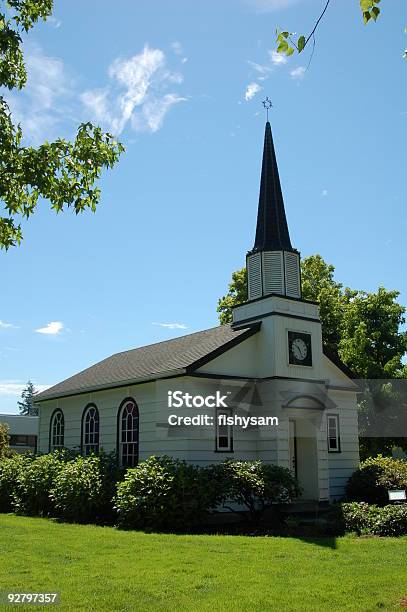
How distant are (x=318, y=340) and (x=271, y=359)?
2071 millimetres

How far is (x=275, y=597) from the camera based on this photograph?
7492mm

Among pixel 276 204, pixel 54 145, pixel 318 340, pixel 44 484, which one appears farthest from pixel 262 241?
pixel 54 145

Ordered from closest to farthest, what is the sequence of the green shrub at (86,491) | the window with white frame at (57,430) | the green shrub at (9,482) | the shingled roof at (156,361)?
the green shrub at (86,491)
the shingled roof at (156,361)
the green shrub at (9,482)
the window with white frame at (57,430)

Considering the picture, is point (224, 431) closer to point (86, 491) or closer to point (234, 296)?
point (86, 491)

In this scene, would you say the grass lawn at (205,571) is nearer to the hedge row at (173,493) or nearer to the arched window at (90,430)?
the hedge row at (173,493)

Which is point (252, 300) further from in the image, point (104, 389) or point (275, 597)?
point (275, 597)

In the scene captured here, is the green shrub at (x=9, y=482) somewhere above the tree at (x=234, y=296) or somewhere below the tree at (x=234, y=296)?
below

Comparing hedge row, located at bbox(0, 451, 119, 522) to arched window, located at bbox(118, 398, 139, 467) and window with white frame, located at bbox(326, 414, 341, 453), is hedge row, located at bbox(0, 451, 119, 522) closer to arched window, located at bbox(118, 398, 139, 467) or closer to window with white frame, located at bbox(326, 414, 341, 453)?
arched window, located at bbox(118, 398, 139, 467)

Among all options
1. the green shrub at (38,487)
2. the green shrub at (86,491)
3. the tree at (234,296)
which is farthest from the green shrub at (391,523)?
the tree at (234,296)

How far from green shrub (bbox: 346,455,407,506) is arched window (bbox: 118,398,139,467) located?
6.78 metres

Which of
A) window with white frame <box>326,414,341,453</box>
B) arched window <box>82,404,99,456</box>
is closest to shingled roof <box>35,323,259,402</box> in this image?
arched window <box>82,404,99,456</box>

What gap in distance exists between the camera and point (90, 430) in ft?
70.2

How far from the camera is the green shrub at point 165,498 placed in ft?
45.4

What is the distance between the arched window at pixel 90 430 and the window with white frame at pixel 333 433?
7.71 metres
